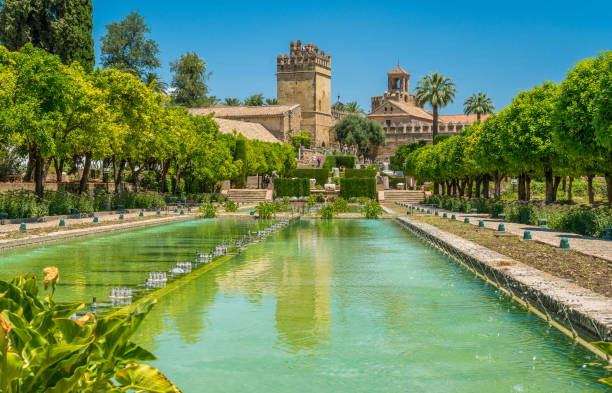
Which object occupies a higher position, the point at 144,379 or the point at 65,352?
the point at 65,352

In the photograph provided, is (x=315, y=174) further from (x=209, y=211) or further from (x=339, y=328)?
(x=339, y=328)

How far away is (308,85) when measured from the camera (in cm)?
10156

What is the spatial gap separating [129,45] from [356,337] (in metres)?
59.4

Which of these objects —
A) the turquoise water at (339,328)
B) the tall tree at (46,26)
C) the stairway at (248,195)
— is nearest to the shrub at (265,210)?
the turquoise water at (339,328)

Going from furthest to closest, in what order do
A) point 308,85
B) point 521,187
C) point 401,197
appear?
point 308,85 < point 401,197 < point 521,187

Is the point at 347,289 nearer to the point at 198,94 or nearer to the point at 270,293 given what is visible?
the point at 270,293

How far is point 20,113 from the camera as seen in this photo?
1992cm

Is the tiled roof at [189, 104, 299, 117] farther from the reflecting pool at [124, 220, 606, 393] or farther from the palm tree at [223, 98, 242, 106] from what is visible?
the reflecting pool at [124, 220, 606, 393]

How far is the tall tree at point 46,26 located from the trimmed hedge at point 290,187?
18928 mm

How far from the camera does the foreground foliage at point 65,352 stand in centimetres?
213

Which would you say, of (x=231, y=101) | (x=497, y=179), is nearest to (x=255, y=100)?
(x=231, y=101)

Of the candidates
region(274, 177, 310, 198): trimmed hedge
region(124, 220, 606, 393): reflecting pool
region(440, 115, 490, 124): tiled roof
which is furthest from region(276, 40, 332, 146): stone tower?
region(124, 220, 606, 393): reflecting pool

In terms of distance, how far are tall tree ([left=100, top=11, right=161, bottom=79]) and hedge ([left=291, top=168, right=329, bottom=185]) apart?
19.3m

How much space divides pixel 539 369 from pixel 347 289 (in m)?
4.57
